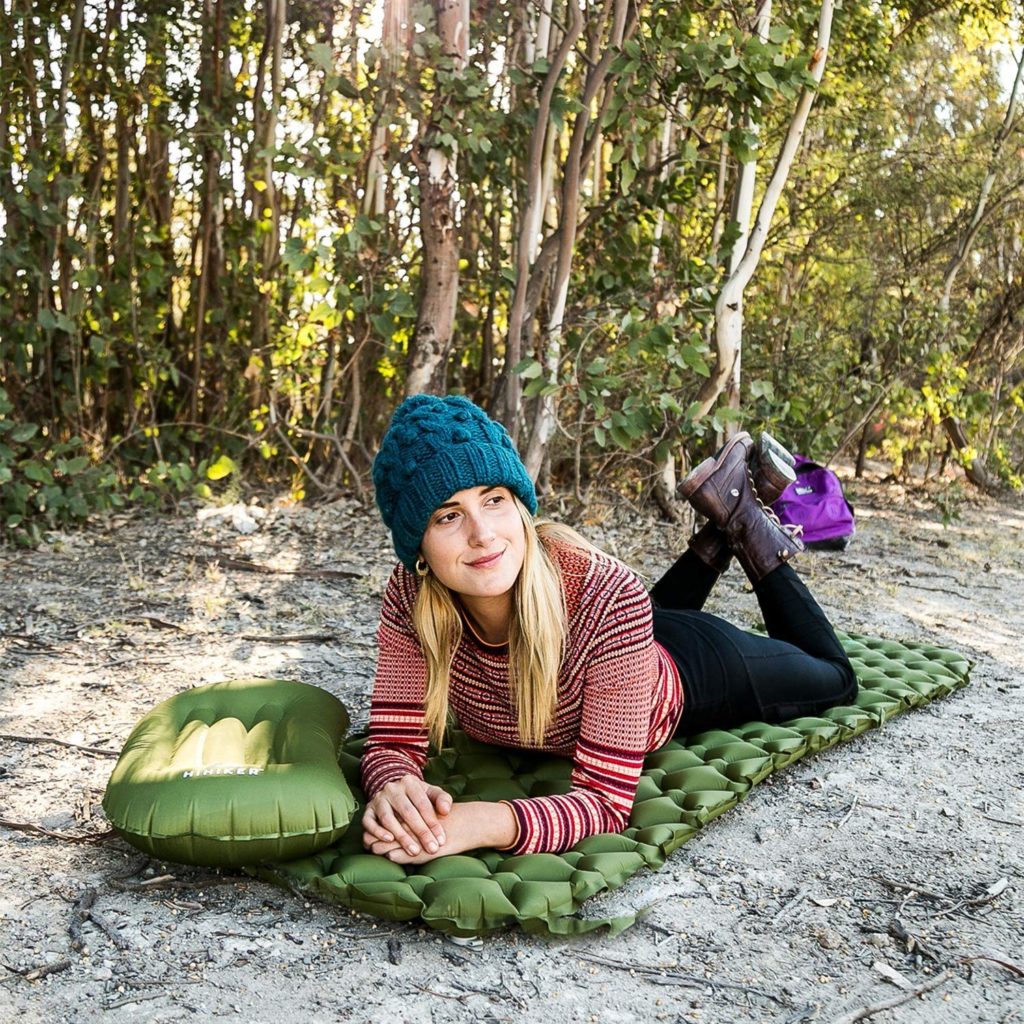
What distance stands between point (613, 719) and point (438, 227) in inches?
106

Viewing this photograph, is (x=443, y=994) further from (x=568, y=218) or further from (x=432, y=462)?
(x=568, y=218)

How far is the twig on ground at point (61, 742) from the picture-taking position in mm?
2475

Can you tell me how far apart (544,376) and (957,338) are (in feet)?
8.70

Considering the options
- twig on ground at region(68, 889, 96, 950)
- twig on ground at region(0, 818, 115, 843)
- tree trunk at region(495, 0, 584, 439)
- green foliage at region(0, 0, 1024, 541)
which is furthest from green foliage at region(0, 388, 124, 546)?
twig on ground at region(68, 889, 96, 950)

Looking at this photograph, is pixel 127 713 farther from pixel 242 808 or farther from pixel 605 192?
pixel 605 192

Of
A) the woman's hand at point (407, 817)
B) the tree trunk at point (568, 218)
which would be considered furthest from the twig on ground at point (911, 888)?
the tree trunk at point (568, 218)

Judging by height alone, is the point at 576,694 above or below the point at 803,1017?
above

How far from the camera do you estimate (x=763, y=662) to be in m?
2.69

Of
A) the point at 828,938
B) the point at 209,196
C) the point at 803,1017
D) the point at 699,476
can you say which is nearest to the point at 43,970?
the point at 803,1017

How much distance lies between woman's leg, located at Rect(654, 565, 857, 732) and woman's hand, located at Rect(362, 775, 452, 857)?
763 millimetres

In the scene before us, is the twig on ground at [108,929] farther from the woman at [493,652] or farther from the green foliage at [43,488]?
the green foliage at [43,488]

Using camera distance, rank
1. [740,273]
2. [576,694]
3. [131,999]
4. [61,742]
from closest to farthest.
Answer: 1. [131,999]
2. [576,694]
3. [61,742]
4. [740,273]

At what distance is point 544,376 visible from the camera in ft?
13.8

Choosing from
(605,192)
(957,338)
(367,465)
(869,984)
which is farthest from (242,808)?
(957,338)
